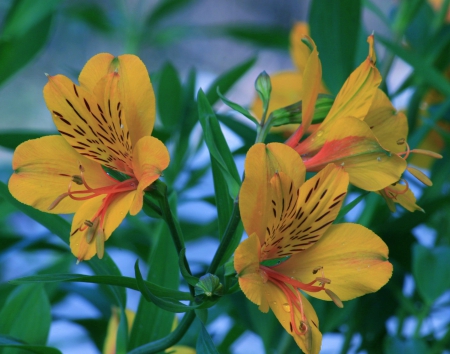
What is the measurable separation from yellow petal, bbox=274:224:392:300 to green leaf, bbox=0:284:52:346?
289mm

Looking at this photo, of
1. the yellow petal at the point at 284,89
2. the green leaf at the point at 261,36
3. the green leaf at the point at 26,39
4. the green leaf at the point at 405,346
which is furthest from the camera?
the green leaf at the point at 261,36

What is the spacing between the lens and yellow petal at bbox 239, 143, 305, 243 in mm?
374

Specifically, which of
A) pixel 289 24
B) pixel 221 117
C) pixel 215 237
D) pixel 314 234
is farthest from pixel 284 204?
pixel 289 24

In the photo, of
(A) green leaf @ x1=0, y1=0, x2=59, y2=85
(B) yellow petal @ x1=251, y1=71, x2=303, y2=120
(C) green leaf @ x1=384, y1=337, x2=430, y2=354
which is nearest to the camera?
(C) green leaf @ x1=384, y1=337, x2=430, y2=354

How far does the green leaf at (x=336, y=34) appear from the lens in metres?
0.75

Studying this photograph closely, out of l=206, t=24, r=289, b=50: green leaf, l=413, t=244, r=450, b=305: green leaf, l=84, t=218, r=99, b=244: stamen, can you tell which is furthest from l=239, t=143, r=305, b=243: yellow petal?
l=206, t=24, r=289, b=50: green leaf

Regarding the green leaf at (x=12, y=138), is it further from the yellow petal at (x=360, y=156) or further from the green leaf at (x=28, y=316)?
the yellow petal at (x=360, y=156)

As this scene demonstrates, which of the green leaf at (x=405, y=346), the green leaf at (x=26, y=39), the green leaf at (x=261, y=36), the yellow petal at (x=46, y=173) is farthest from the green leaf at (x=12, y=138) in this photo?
the green leaf at (x=261, y=36)

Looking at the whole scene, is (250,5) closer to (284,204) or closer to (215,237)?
(215,237)

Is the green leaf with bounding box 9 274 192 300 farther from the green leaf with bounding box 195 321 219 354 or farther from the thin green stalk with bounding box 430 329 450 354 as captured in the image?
the thin green stalk with bounding box 430 329 450 354

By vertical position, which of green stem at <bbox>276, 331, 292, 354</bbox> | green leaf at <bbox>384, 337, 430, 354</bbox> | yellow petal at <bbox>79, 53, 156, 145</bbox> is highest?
yellow petal at <bbox>79, 53, 156, 145</bbox>

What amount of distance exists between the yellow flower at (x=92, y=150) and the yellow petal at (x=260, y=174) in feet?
0.23

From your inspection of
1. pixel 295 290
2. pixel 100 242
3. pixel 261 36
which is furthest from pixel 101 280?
pixel 261 36

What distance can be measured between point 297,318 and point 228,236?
2.9 inches
